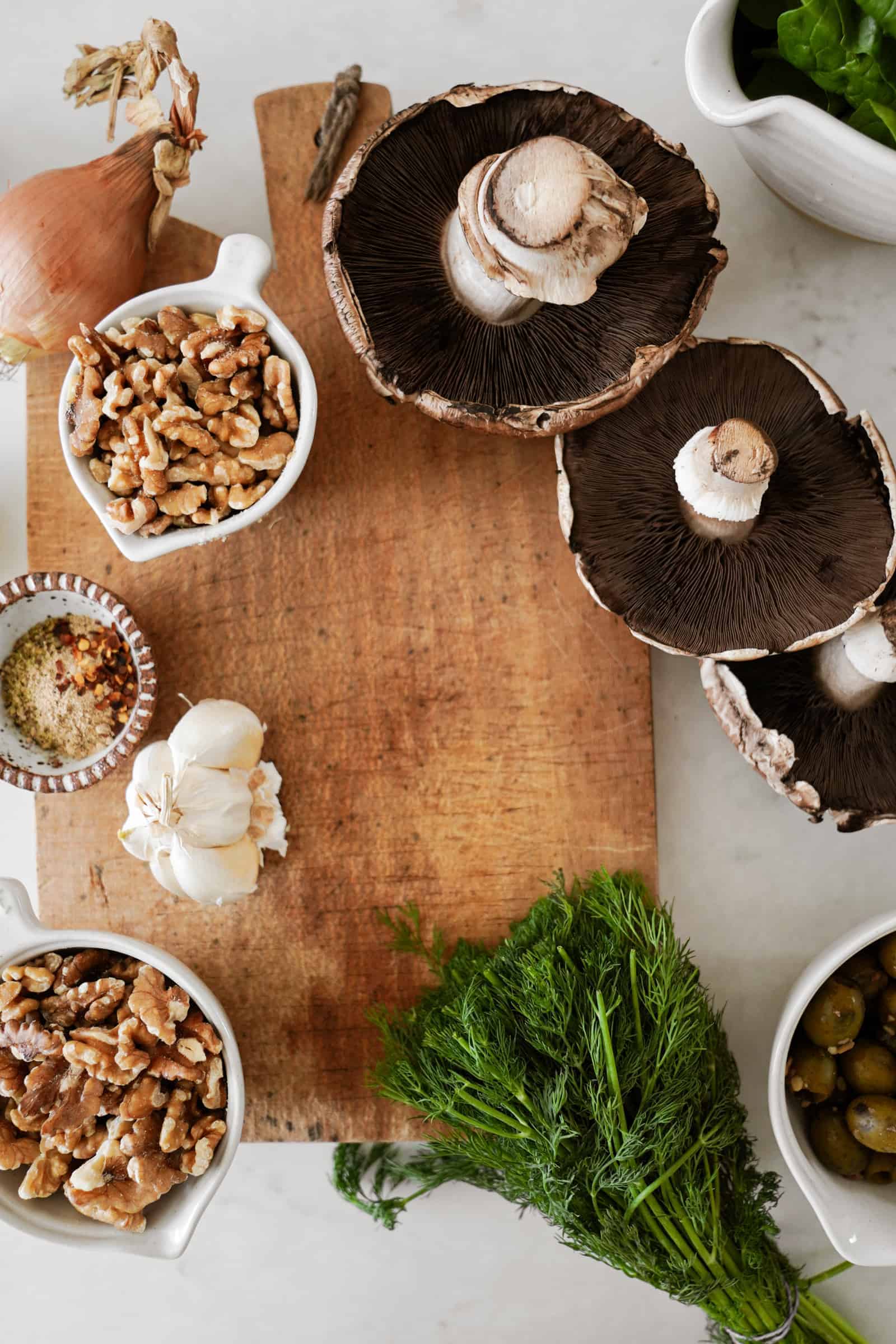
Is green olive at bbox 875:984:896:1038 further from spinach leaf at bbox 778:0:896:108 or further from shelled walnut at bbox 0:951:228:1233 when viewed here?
spinach leaf at bbox 778:0:896:108

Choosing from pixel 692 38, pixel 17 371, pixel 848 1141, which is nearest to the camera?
pixel 692 38

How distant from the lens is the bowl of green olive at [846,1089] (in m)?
1.04

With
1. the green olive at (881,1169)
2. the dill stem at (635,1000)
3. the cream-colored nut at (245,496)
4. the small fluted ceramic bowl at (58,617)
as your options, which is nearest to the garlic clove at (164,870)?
the small fluted ceramic bowl at (58,617)

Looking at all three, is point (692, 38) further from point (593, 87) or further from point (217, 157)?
point (217, 157)

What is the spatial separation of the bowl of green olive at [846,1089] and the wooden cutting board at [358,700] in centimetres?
24

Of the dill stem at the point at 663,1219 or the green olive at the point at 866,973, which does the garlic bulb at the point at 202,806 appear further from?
the green olive at the point at 866,973

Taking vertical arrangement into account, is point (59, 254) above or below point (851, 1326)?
above

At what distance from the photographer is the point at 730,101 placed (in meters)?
0.97

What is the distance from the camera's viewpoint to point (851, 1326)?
1.28m

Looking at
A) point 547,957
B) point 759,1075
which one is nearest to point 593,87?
point 547,957

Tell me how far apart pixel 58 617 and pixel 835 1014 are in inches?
37.8

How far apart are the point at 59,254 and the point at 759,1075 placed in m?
1.23

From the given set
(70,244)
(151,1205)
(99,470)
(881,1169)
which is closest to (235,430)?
(99,470)

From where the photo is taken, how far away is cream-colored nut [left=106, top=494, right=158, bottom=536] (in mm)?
1005
